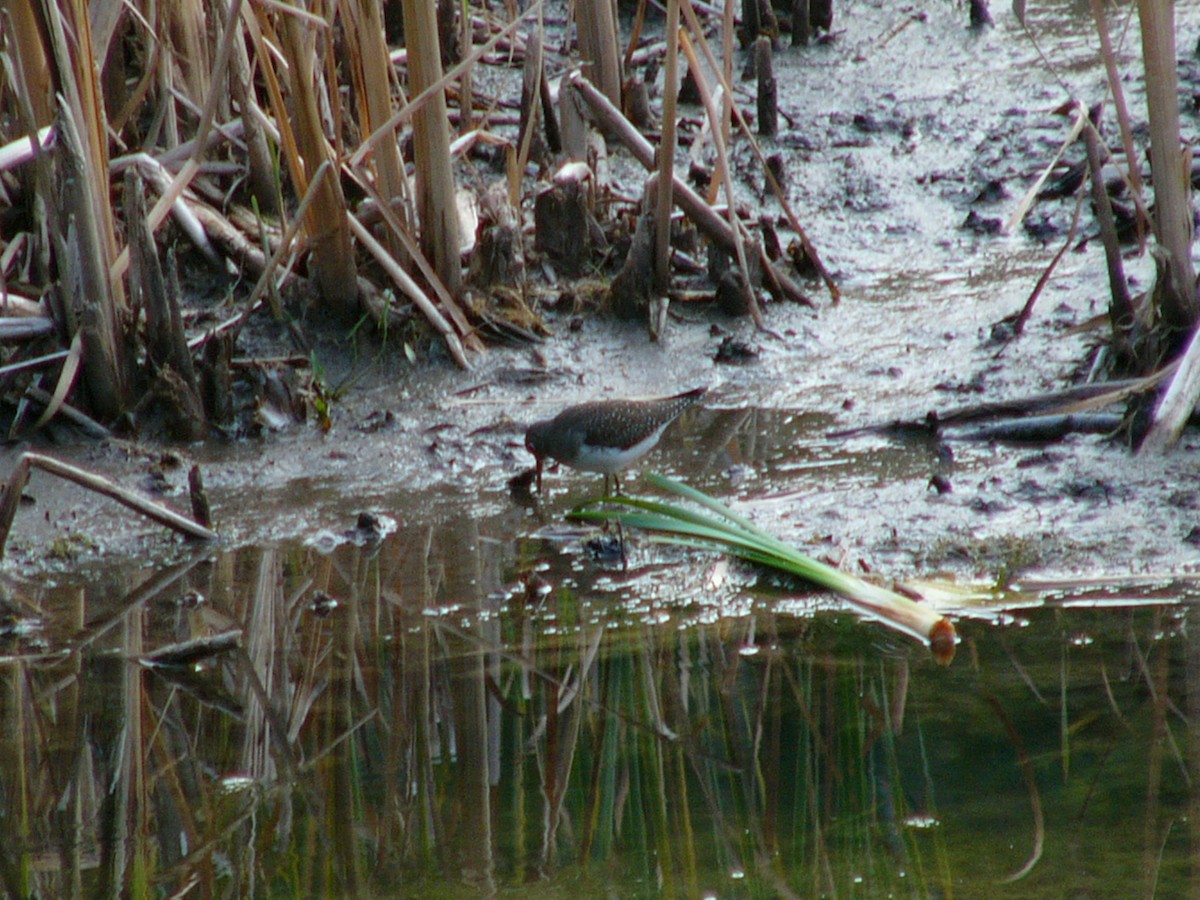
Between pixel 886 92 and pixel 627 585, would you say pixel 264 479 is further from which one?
pixel 886 92

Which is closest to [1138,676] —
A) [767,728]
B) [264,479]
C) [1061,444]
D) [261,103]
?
[767,728]

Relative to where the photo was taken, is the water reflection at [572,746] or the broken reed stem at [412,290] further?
the broken reed stem at [412,290]

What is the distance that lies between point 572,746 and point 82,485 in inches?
83.7

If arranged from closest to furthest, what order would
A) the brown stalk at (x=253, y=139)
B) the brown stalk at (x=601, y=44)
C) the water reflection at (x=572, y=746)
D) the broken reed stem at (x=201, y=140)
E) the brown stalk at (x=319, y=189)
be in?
the water reflection at (x=572, y=746) → the broken reed stem at (x=201, y=140) → the brown stalk at (x=319, y=189) → the brown stalk at (x=253, y=139) → the brown stalk at (x=601, y=44)

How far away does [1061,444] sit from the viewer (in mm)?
5293

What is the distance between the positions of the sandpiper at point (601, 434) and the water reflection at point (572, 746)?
0.53 m

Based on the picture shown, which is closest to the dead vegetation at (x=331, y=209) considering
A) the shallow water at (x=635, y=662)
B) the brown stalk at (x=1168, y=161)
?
the brown stalk at (x=1168, y=161)

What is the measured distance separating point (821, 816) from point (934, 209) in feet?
17.2

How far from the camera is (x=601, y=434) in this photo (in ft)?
16.7

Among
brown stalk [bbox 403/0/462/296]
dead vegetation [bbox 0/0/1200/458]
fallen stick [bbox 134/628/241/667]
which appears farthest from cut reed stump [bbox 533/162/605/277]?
fallen stick [bbox 134/628/241/667]

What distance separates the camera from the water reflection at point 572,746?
3045 mm

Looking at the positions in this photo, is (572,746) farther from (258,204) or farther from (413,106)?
(258,204)

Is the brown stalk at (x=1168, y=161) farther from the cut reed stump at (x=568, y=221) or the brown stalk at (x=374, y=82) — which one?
the brown stalk at (x=374, y=82)

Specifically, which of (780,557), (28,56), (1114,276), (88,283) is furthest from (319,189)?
(1114,276)
